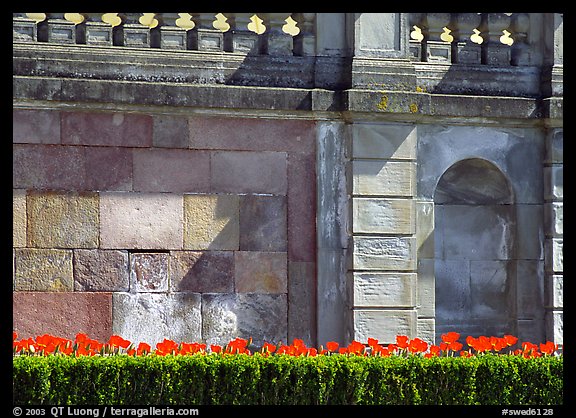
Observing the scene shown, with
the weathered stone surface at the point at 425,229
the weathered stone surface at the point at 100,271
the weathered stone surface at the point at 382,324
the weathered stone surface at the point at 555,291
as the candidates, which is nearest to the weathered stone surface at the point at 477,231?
the weathered stone surface at the point at 425,229

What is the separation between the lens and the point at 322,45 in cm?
1320

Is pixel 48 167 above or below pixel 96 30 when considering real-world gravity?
below

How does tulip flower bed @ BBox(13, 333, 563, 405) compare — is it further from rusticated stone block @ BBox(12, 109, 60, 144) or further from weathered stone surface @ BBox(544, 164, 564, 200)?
weathered stone surface @ BBox(544, 164, 564, 200)

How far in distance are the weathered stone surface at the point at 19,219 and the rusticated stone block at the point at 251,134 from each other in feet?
5.90

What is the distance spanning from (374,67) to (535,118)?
76.9 inches

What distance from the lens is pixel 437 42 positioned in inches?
535

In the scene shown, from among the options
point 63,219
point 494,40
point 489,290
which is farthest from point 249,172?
point 494,40

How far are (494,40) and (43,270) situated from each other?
5.49 meters

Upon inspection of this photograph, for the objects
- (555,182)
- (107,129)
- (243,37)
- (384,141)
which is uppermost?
(243,37)

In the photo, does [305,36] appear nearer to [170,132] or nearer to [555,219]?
[170,132]

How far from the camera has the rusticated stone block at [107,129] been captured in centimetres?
1251

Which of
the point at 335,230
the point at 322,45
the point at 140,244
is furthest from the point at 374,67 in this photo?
the point at 140,244

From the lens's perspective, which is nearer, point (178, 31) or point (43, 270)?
point (43, 270)

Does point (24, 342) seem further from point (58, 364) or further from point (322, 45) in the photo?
point (322, 45)
